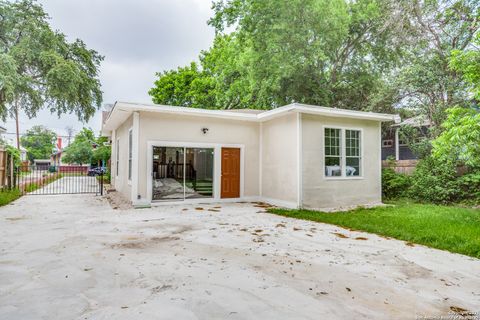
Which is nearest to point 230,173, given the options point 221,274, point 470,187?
point 221,274

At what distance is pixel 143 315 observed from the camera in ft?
7.84

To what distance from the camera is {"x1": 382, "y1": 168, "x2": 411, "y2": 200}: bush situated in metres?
10.2

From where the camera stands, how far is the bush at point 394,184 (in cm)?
1023

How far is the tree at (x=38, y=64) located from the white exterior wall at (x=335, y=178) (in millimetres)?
12458

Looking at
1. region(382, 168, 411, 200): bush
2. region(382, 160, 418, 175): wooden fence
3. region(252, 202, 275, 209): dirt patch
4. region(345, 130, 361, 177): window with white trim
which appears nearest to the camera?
region(252, 202, 275, 209): dirt patch

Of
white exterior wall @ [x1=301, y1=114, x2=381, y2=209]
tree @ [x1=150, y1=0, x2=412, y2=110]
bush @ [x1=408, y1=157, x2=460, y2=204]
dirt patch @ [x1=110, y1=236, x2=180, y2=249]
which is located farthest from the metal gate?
bush @ [x1=408, y1=157, x2=460, y2=204]

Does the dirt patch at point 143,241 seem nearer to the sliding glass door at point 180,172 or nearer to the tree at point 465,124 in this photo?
the tree at point 465,124

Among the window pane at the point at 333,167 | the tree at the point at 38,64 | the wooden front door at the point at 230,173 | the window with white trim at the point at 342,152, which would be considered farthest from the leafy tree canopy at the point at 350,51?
the tree at the point at 38,64

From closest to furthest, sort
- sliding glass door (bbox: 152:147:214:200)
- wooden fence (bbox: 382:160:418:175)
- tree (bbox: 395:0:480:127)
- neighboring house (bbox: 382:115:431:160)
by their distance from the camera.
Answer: tree (bbox: 395:0:480:127), wooden fence (bbox: 382:160:418:175), sliding glass door (bbox: 152:147:214:200), neighboring house (bbox: 382:115:431:160)

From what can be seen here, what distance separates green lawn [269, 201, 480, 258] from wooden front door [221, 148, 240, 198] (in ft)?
6.65

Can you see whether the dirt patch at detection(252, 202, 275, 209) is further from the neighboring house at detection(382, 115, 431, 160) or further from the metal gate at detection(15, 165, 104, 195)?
the neighboring house at detection(382, 115, 431, 160)

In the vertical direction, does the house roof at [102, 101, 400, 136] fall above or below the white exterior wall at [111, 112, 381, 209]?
above

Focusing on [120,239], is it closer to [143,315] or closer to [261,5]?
[143,315]

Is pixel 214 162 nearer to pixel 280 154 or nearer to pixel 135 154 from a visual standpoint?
pixel 280 154
